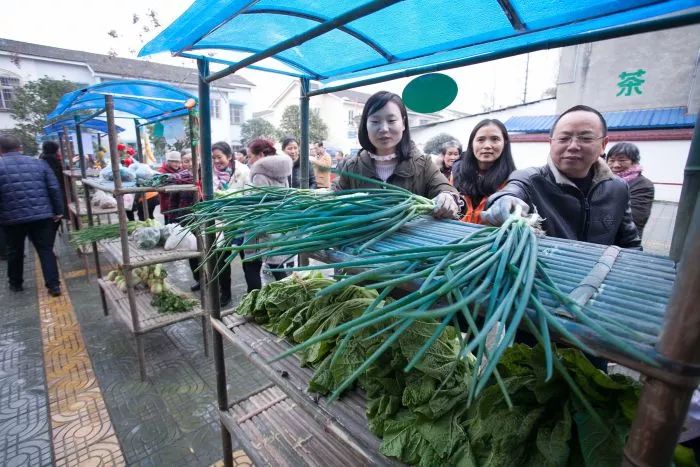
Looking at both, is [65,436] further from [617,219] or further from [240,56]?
[617,219]

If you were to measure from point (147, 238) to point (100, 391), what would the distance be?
152 centimetres

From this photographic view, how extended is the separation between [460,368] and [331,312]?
0.61 metres

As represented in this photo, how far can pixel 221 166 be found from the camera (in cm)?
541

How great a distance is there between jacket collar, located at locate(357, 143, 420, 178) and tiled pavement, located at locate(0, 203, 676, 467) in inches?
A: 88.9

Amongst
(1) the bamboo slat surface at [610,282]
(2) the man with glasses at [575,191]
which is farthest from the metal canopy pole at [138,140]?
(2) the man with glasses at [575,191]

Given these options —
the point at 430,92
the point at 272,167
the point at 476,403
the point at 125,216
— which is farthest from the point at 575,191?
the point at 125,216

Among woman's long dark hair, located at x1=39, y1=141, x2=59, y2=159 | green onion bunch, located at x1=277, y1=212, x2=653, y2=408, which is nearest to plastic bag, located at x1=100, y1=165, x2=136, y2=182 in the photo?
woman's long dark hair, located at x1=39, y1=141, x2=59, y2=159

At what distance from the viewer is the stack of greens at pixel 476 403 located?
86 centimetres

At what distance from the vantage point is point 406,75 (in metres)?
1.65

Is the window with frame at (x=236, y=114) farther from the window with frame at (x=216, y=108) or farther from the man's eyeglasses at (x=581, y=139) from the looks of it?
the man's eyeglasses at (x=581, y=139)

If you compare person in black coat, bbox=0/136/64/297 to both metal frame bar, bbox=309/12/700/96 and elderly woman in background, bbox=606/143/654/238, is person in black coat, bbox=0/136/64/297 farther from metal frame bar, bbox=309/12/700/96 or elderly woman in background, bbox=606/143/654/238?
elderly woman in background, bbox=606/143/654/238

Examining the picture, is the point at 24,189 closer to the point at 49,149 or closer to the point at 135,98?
the point at 135,98

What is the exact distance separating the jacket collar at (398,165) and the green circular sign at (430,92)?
2.00 ft

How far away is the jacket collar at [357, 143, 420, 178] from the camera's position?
2.14 meters
